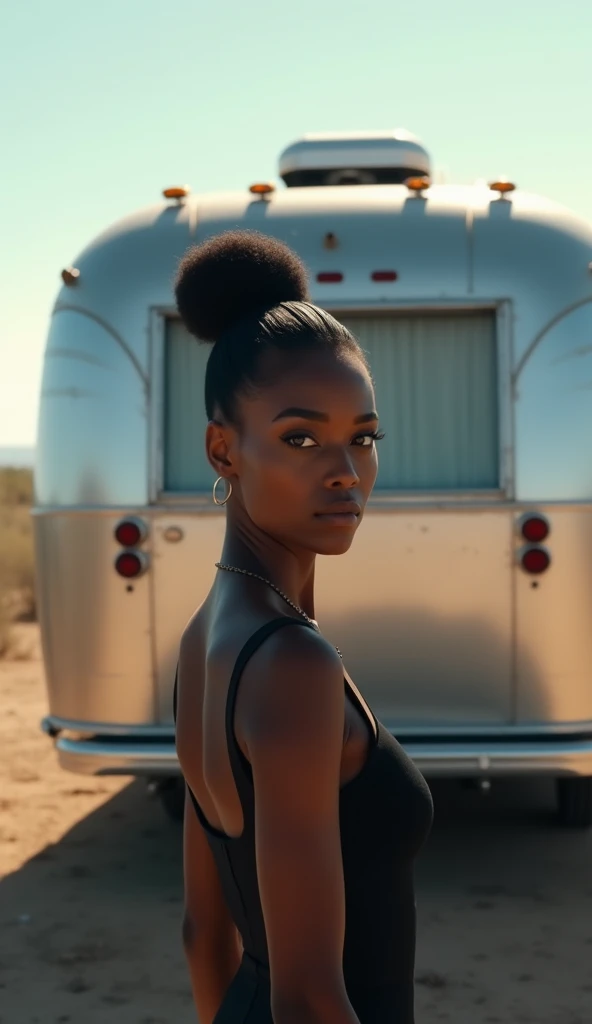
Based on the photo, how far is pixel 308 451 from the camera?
1.71 m

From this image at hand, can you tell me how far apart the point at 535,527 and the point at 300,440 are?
13.0 feet

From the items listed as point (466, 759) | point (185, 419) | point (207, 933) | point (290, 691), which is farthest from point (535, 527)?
point (290, 691)

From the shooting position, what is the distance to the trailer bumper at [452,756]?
218 inches

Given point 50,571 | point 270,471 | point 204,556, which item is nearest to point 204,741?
point 270,471

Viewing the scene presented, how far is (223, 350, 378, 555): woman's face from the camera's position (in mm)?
1701

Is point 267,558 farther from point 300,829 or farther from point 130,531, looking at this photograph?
point 130,531

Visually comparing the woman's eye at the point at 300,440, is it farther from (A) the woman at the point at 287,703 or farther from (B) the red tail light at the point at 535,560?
(B) the red tail light at the point at 535,560

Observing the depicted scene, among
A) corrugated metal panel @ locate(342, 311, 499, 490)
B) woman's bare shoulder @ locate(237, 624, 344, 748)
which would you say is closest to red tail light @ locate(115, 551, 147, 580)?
corrugated metal panel @ locate(342, 311, 499, 490)

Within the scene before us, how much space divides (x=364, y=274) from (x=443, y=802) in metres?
3.16

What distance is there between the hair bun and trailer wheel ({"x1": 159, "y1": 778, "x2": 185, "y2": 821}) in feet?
15.5

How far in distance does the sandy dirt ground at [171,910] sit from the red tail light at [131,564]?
1403 mm

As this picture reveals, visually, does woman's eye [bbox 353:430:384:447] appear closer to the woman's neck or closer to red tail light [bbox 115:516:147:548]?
the woman's neck

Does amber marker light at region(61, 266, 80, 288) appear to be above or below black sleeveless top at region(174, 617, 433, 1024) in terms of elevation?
above

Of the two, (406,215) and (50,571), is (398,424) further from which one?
(50,571)
